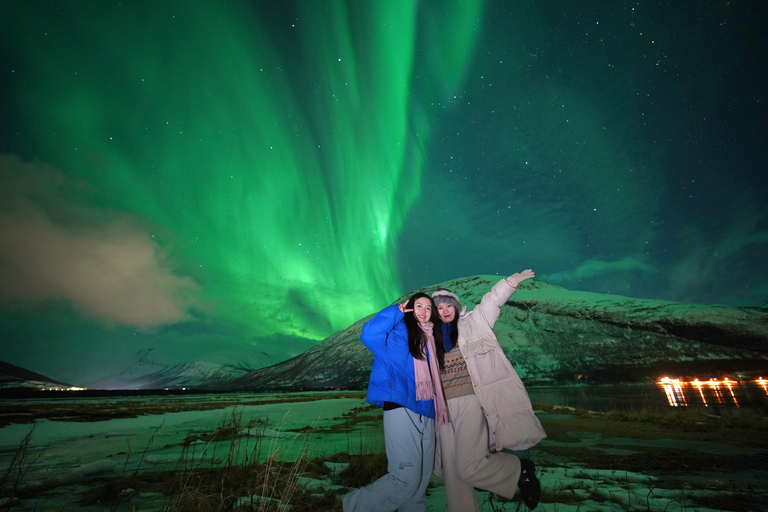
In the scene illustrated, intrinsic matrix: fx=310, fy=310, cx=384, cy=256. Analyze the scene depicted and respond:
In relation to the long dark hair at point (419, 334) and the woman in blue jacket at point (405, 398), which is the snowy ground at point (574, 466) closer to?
the woman in blue jacket at point (405, 398)

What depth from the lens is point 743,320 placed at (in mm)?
96688

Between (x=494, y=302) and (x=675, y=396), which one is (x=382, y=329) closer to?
(x=494, y=302)

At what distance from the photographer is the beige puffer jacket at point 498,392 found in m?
2.98

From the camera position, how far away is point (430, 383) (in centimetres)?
301

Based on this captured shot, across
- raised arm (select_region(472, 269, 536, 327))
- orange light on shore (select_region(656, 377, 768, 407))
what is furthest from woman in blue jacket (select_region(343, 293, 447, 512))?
orange light on shore (select_region(656, 377, 768, 407))

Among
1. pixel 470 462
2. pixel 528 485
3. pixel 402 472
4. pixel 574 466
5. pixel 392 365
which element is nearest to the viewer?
pixel 402 472

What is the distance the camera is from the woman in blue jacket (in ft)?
9.01

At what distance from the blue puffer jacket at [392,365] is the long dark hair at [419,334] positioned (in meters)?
0.06

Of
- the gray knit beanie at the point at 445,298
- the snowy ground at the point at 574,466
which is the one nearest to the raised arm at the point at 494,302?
the gray knit beanie at the point at 445,298

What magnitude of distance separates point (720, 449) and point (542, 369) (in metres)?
102

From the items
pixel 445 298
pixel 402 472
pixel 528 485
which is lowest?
pixel 528 485

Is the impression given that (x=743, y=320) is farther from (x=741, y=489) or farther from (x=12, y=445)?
(x=12, y=445)

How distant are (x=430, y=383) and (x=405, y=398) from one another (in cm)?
31

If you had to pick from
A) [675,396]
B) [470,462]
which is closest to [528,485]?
[470,462]
